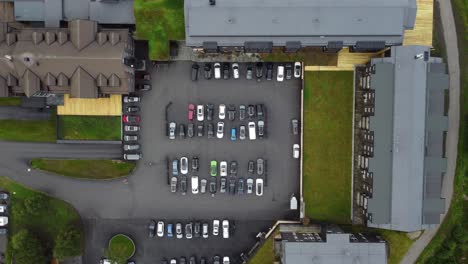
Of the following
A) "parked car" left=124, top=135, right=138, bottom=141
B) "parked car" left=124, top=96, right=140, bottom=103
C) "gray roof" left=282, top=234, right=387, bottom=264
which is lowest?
"gray roof" left=282, top=234, right=387, bottom=264

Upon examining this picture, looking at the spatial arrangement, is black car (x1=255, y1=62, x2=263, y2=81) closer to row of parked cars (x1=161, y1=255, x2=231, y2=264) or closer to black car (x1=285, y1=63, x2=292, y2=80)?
black car (x1=285, y1=63, x2=292, y2=80)

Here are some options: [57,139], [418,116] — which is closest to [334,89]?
[418,116]

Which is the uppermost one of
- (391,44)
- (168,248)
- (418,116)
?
(391,44)

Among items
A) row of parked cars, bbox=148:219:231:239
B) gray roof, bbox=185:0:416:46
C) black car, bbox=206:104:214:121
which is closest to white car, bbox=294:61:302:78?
gray roof, bbox=185:0:416:46

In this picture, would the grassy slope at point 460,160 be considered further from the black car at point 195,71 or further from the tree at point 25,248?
the tree at point 25,248

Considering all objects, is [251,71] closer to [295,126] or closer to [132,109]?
[295,126]

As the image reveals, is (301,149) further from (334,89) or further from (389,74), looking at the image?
(389,74)

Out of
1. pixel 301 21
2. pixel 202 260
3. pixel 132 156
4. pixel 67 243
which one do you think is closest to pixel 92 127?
pixel 132 156
